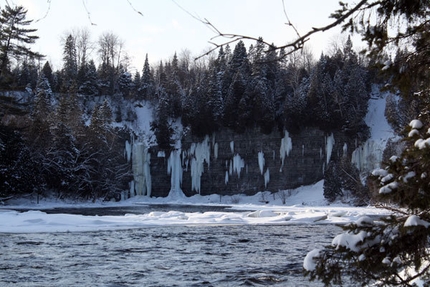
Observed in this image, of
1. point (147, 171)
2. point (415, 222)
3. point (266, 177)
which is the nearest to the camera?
point (415, 222)

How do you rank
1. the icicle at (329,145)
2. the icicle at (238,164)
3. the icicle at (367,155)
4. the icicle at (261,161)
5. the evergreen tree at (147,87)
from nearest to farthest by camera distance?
the icicle at (367,155) → the icicle at (329,145) → the icicle at (261,161) → the icicle at (238,164) → the evergreen tree at (147,87)

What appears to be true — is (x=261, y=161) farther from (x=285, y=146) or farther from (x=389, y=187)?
(x=389, y=187)

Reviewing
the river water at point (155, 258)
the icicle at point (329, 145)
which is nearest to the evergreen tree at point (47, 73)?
the icicle at point (329, 145)

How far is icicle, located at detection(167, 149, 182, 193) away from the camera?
55.9 metres

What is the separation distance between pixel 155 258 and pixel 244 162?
4293cm

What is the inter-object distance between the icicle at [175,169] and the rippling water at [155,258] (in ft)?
127

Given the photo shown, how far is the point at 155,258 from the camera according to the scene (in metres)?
10.9

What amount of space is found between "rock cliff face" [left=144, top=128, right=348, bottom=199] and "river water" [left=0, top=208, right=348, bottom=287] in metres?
33.5

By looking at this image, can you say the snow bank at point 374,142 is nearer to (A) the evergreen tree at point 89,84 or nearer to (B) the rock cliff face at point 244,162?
(B) the rock cliff face at point 244,162

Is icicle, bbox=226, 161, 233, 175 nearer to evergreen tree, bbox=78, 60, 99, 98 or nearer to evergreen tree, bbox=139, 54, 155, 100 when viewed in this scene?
evergreen tree, bbox=139, 54, 155, 100

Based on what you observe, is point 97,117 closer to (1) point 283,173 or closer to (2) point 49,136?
(2) point 49,136

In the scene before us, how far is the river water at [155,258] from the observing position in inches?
326

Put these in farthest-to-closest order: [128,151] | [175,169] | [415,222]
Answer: [128,151] < [175,169] < [415,222]

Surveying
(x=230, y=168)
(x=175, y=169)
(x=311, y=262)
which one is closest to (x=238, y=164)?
(x=230, y=168)
